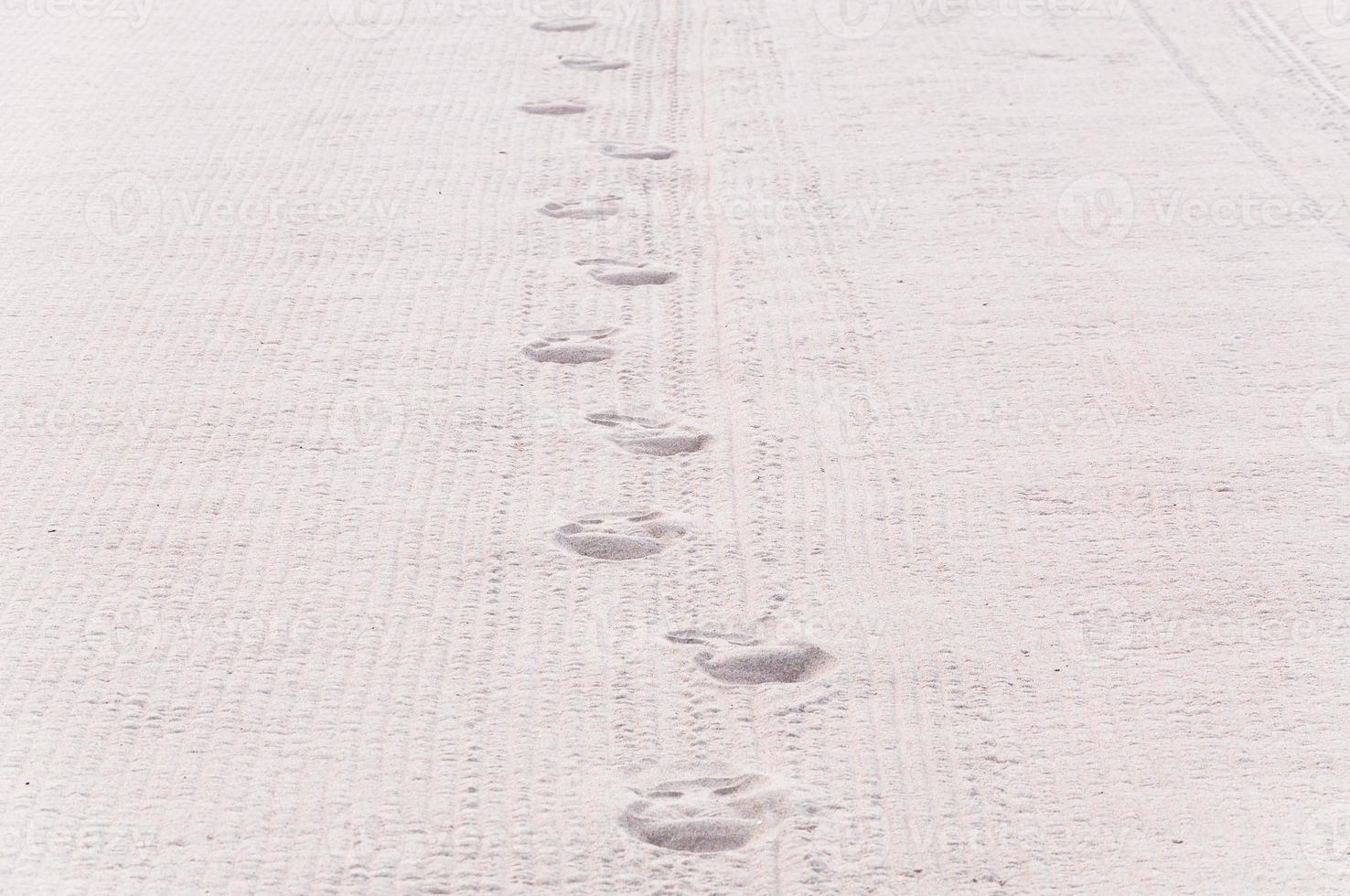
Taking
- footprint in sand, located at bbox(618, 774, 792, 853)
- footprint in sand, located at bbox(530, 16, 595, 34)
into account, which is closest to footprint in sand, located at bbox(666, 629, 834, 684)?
footprint in sand, located at bbox(618, 774, 792, 853)

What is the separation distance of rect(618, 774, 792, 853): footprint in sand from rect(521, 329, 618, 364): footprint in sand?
59.6 inches

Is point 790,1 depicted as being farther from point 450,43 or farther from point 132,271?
point 132,271

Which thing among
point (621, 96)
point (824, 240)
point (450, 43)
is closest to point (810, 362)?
point (824, 240)

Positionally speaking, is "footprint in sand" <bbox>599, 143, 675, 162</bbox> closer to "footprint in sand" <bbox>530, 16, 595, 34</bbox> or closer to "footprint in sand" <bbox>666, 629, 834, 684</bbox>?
"footprint in sand" <bbox>530, 16, 595, 34</bbox>

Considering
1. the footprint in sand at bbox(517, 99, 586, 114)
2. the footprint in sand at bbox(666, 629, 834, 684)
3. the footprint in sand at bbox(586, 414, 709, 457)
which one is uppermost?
the footprint in sand at bbox(517, 99, 586, 114)

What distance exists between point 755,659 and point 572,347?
1.28m

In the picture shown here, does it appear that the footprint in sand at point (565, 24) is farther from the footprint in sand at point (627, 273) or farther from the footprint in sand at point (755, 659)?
the footprint in sand at point (755, 659)

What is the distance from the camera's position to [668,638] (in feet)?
9.27

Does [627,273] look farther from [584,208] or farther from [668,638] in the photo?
[668,638]

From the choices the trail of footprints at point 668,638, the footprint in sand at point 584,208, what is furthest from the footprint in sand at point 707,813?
the footprint in sand at point 584,208

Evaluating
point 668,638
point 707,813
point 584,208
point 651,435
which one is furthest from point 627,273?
point 707,813

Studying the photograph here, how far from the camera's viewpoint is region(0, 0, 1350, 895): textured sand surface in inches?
95.2

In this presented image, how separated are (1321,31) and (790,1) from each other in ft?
6.28

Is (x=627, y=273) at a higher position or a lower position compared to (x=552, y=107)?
lower
